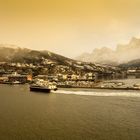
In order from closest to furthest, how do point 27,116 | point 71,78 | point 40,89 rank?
point 27,116, point 40,89, point 71,78

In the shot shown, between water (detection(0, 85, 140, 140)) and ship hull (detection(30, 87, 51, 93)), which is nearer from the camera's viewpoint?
water (detection(0, 85, 140, 140))

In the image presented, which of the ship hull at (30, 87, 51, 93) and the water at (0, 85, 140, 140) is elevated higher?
the ship hull at (30, 87, 51, 93)

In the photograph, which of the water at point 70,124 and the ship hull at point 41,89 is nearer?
the water at point 70,124

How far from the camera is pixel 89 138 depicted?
2916 centimetres

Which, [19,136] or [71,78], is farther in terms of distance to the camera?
[71,78]

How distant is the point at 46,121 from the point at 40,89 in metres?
47.2

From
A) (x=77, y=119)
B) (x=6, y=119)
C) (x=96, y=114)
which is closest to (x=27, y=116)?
(x=6, y=119)

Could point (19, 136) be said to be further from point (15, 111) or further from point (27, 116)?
point (15, 111)

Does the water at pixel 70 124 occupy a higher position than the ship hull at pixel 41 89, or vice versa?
the ship hull at pixel 41 89

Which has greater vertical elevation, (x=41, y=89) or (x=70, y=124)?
(x=41, y=89)

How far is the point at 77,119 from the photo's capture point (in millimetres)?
39125

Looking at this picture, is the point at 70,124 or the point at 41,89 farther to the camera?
the point at 41,89

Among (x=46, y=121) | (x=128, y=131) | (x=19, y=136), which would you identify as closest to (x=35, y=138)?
(x=19, y=136)

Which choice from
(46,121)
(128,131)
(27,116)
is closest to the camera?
(128,131)
